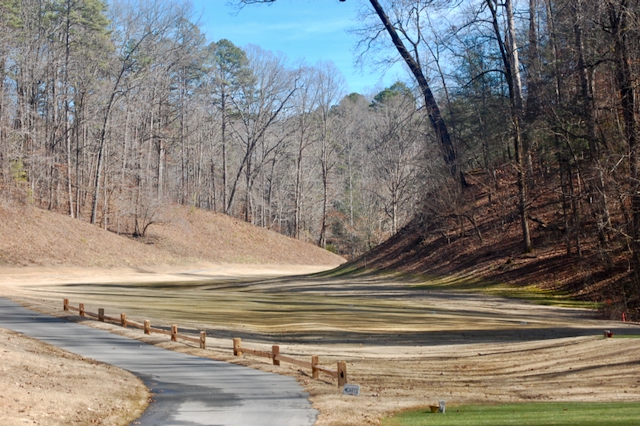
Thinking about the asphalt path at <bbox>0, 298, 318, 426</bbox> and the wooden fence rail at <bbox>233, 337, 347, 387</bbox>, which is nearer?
the asphalt path at <bbox>0, 298, 318, 426</bbox>

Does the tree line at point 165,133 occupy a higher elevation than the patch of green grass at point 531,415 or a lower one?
higher

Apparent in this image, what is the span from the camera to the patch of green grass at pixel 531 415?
9.30m

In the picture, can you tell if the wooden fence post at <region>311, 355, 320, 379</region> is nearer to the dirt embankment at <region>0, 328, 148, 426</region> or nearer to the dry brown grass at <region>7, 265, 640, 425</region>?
the dry brown grass at <region>7, 265, 640, 425</region>

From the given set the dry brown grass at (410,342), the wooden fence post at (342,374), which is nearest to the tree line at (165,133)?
the dry brown grass at (410,342)

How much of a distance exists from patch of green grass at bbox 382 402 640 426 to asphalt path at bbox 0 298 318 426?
1.65 metres

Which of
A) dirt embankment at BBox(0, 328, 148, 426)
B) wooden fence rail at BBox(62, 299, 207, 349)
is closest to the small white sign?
dirt embankment at BBox(0, 328, 148, 426)

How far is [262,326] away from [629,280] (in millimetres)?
12651

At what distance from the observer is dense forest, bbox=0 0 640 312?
23.8 meters

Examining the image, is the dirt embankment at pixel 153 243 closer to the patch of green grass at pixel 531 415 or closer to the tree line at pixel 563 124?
the tree line at pixel 563 124

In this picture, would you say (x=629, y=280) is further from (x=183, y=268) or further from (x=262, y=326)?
(x=183, y=268)

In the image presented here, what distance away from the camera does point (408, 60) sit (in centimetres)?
3691

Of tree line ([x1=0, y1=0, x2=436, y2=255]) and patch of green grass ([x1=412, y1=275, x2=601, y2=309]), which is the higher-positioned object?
tree line ([x1=0, y1=0, x2=436, y2=255])

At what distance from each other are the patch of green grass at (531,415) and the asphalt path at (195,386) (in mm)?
1651

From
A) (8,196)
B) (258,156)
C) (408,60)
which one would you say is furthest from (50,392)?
(258,156)
